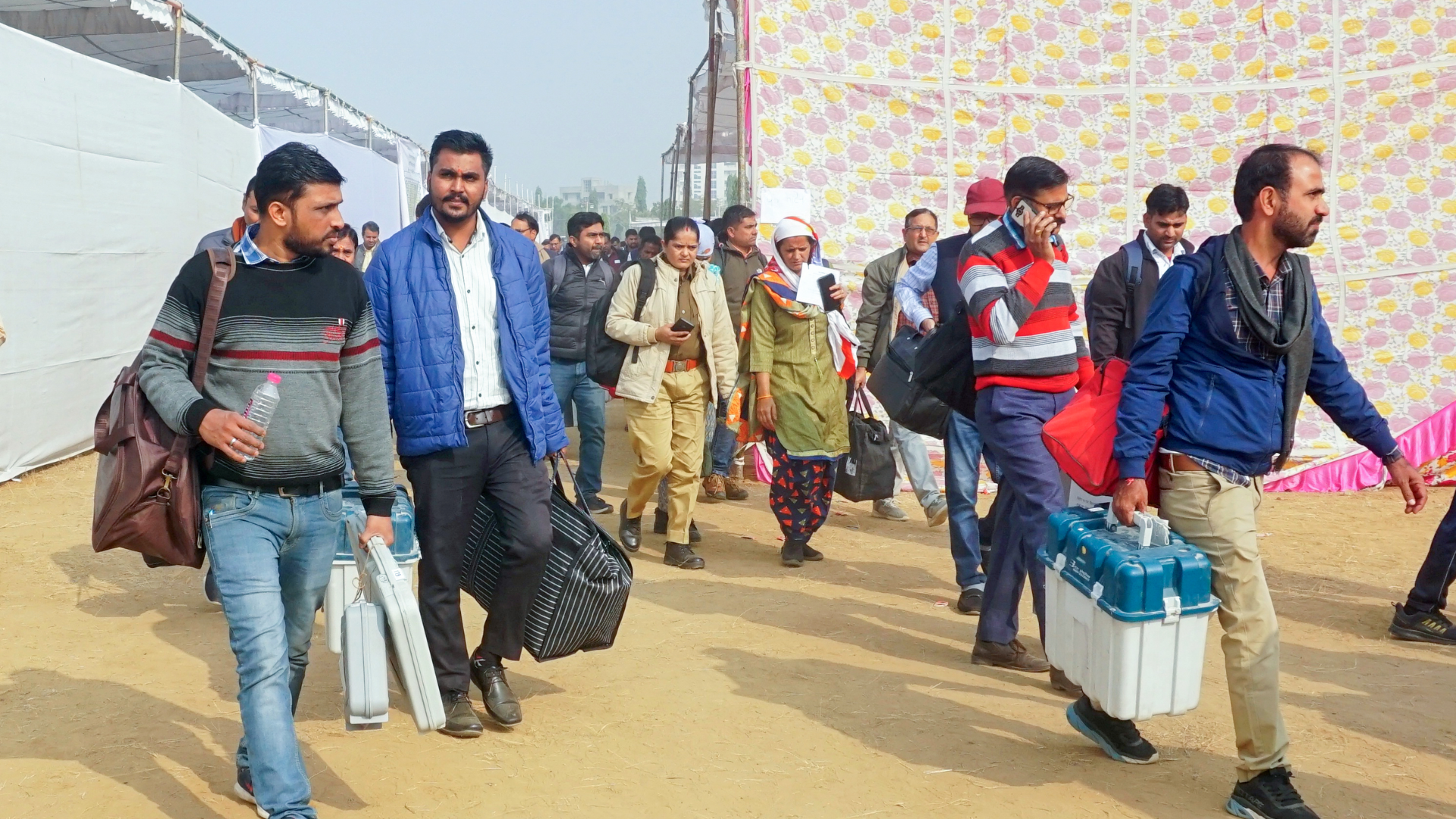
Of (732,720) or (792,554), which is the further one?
(792,554)

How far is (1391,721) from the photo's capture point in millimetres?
4965

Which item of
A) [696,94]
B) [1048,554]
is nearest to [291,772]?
[1048,554]

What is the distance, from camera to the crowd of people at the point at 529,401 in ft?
11.8

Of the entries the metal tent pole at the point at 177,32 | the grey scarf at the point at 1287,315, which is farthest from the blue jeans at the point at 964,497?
the metal tent pole at the point at 177,32

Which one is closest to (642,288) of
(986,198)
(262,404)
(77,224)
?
(986,198)

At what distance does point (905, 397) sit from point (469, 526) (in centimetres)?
262

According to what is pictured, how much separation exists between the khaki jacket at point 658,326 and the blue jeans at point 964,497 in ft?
4.91

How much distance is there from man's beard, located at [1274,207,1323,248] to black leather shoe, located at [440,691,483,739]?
3.09m

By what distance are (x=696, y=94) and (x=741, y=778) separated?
744 inches

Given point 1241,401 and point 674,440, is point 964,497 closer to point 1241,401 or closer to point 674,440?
point 674,440

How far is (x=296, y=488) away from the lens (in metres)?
3.70

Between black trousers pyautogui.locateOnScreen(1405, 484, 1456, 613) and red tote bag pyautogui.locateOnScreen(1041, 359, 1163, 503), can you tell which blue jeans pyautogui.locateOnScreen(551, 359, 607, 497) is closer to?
black trousers pyautogui.locateOnScreen(1405, 484, 1456, 613)

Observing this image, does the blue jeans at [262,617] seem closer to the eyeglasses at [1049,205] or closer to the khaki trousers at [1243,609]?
the khaki trousers at [1243,609]

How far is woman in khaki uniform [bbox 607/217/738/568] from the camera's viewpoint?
7484 mm
